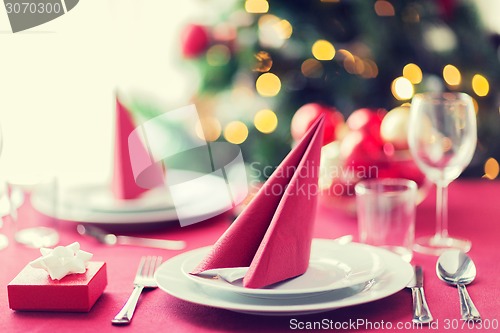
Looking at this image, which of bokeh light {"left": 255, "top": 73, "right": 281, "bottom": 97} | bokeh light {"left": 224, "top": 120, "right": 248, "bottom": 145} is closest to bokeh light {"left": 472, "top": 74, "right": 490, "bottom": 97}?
bokeh light {"left": 255, "top": 73, "right": 281, "bottom": 97}

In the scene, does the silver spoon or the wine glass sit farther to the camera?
the wine glass

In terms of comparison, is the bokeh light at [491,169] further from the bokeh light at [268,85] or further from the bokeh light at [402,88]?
the bokeh light at [268,85]

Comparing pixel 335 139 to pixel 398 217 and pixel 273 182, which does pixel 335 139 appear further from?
pixel 273 182

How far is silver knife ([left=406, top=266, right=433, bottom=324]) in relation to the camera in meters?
0.75

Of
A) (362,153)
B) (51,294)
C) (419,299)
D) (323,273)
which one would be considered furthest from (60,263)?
(362,153)

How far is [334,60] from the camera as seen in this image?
74.8 inches

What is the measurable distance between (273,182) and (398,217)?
12.3 inches

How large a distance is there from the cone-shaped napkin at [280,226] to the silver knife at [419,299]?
13 cm

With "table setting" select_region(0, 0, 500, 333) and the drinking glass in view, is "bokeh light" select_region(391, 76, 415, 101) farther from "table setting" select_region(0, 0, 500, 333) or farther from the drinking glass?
the drinking glass

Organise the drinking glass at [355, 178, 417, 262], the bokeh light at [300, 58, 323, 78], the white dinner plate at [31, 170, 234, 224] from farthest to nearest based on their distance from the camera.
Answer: the bokeh light at [300, 58, 323, 78], the white dinner plate at [31, 170, 234, 224], the drinking glass at [355, 178, 417, 262]

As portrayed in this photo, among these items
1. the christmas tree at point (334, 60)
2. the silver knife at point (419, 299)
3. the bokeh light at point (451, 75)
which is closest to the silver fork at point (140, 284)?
the silver knife at point (419, 299)

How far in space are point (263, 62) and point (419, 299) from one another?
124 centimetres

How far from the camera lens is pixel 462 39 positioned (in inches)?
71.1

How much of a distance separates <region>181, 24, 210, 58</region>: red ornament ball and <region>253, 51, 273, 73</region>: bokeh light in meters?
0.17
